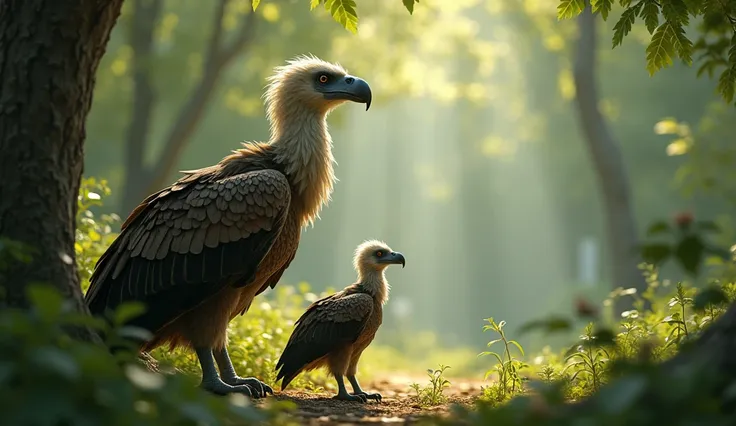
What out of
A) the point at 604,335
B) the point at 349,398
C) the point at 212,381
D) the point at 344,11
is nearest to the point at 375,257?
the point at 349,398

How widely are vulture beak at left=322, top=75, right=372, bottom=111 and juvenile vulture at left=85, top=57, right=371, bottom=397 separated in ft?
2.36

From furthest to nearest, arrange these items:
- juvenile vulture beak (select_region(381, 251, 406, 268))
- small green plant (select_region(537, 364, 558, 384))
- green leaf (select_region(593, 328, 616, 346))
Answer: juvenile vulture beak (select_region(381, 251, 406, 268))
small green plant (select_region(537, 364, 558, 384))
green leaf (select_region(593, 328, 616, 346))

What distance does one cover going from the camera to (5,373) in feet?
9.57

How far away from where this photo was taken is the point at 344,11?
18.7ft

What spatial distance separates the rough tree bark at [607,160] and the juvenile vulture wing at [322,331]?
12.1m

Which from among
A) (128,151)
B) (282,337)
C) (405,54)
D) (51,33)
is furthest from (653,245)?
(405,54)

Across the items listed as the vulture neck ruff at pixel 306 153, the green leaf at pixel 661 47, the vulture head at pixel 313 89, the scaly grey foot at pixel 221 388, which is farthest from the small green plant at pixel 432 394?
the green leaf at pixel 661 47

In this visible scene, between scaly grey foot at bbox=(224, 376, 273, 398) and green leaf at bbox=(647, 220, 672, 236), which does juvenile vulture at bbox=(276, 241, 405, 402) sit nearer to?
scaly grey foot at bbox=(224, 376, 273, 398)

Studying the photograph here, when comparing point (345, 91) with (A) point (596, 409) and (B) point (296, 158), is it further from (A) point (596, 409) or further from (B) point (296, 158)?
(A) point (596, 409)

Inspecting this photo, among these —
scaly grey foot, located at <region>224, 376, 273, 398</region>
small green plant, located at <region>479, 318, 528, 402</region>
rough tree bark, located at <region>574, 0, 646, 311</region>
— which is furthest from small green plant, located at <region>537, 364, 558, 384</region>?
rough tree bark, located at <region>574, 0, 646, 311</region>

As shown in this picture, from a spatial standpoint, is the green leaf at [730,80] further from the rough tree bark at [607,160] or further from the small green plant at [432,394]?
the rough tree bark at [607,160]

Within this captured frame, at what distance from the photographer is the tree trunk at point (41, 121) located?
14.8ft

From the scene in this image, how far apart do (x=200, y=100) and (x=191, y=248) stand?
573 inches

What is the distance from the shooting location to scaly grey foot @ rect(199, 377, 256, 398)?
20.1 feet
